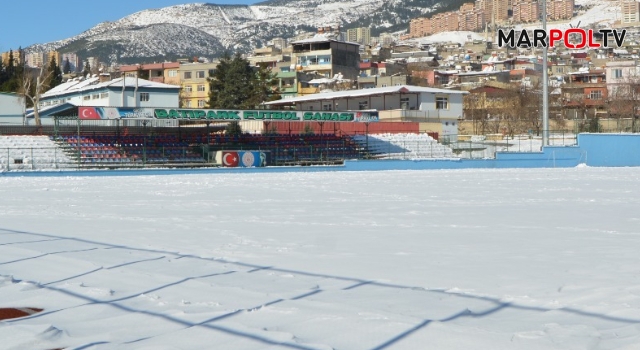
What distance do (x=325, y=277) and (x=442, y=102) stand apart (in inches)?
2294

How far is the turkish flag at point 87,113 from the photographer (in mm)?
38594

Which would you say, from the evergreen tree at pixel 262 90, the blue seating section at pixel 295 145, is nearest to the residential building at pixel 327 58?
the evergreen tree at pixel 262 90

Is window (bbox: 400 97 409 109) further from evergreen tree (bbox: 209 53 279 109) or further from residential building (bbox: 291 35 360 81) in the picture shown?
residential building (bbox: 291 35 360 81)

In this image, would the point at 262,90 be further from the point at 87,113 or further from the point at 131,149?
the point at 87,113

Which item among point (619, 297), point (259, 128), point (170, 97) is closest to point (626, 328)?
point (619, 297)

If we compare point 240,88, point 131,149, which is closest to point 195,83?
point 240,88

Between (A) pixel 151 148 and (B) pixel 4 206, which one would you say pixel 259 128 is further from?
(B) pixel 4 206

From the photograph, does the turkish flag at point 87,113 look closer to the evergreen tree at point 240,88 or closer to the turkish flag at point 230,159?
the turkish flag at point 230,159

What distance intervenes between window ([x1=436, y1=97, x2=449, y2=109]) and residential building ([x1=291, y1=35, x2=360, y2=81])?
5637 centimetres

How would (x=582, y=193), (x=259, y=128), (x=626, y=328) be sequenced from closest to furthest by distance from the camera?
1. (x=626, y=328)
2. (x=582, y=193)
3. (x=259, y=128)

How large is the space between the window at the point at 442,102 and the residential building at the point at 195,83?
160 feet

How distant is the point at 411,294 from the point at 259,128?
5059cm

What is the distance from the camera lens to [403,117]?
62500 millimetres

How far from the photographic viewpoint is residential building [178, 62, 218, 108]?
352 feet
